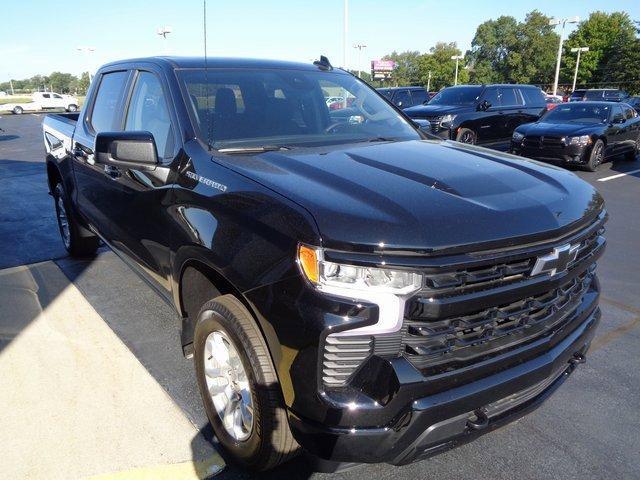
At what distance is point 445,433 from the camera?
6.23 feet

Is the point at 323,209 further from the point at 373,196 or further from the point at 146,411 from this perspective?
the point at 146,411

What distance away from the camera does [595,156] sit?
1102cm

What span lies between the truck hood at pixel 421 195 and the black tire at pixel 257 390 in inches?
21.7

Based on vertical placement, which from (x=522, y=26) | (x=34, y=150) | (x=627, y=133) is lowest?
(x=34, y=150)

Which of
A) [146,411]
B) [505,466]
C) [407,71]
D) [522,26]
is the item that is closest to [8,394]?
[146,411]

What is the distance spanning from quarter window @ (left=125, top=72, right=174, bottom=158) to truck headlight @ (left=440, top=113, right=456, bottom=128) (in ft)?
31.2

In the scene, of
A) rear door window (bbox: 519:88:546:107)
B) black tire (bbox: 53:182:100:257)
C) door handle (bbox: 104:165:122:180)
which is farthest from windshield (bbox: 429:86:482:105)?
door handle (bbox: 104:165:122:180)

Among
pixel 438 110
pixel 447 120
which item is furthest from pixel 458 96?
pixel 447 120

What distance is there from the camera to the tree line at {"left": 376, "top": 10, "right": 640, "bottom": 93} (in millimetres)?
63969

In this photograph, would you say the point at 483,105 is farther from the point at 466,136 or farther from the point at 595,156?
the point at 595,156

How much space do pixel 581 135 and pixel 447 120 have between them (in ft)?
9.25

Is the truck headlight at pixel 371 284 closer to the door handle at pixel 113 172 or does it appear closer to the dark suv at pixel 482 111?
the door handle at pixel 113 172

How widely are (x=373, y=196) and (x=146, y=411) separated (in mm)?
1818

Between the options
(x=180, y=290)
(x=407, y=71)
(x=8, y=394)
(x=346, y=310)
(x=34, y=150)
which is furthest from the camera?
(x=407, y=71)
